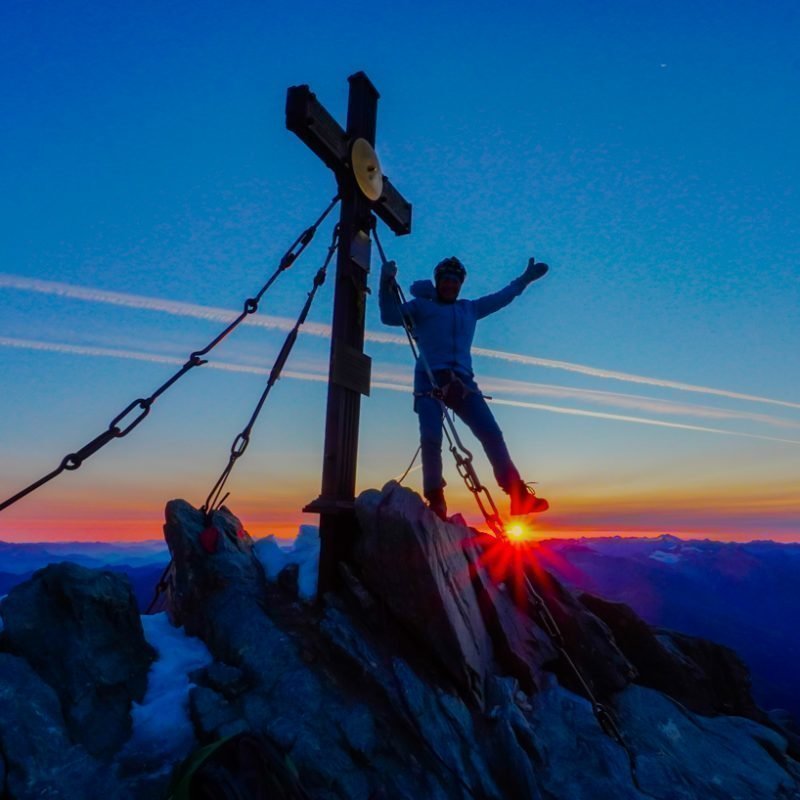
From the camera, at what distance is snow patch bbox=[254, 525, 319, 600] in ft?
23.1

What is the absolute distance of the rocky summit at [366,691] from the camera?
167 inches

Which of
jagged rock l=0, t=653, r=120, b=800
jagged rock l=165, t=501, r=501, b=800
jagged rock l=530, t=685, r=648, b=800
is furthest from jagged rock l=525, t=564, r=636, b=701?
jagged rock l=0, t=653, r=120, b=800

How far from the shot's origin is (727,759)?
662 cm

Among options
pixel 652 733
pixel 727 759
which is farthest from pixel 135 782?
pixel 727 759

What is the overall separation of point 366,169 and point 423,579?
19.7 ft

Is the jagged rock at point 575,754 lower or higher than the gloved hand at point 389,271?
lower

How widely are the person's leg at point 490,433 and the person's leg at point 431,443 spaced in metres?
0.41

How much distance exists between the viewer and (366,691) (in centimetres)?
544

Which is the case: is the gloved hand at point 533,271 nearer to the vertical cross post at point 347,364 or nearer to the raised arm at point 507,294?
the raised arm at point 507,294

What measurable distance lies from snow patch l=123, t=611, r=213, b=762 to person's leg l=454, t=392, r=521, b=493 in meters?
4.49

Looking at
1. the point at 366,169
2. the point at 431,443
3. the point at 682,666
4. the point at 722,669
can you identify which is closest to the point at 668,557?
the point at 722,669

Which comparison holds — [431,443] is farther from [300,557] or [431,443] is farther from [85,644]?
[85,644]

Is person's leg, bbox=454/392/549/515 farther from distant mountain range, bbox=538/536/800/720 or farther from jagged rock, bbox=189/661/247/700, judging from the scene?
distant mountain range, bbox=538/536/800/720

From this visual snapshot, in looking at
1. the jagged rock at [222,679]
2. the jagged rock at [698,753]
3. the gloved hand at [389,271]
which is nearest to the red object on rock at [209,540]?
the jagged rock at [222,679]
